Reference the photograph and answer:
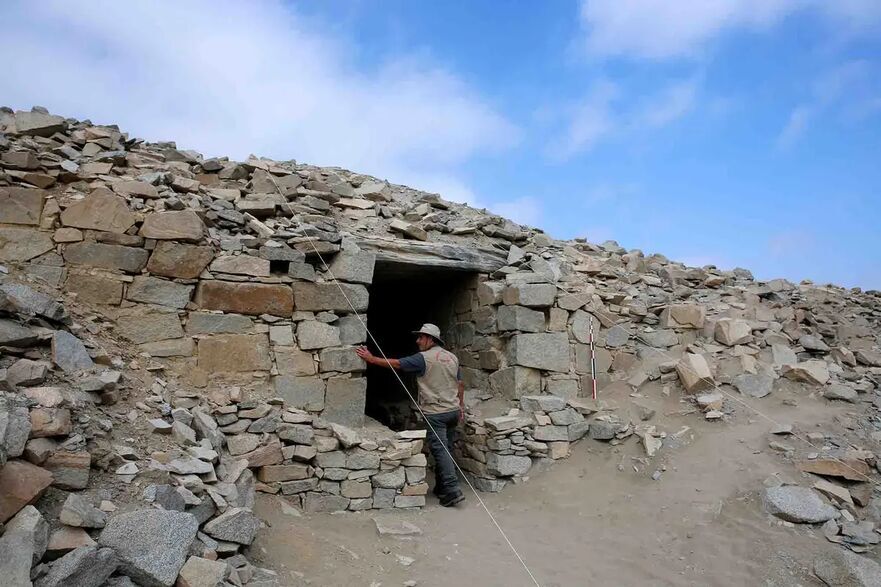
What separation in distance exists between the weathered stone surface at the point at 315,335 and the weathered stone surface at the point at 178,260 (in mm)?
1160

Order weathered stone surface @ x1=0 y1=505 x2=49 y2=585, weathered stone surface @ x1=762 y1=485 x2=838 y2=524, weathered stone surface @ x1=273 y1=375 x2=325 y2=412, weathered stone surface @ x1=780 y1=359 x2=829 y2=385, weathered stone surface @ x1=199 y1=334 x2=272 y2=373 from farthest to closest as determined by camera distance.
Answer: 1. weathered stone surface @ x1=780 y1=359 x2=829 y2=385
2. weathered stone surface @ x1=273 y1=375 x2=325 y2=412
3. weathered stone surface @ x1=199 y1=334 x2=272 y2=373
4. weathered stone surface @ x1=762 y1=485 x2=838 y2=524
5. weathered stone surface @ x1=0 y1=505 x2=49 y2=585

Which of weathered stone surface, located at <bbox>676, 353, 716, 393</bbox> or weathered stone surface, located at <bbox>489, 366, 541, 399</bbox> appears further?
weathered stone surface, located at <bbox>489, 366, 541, 399</bbox>

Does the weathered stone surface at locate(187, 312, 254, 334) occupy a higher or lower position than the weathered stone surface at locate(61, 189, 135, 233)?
lower

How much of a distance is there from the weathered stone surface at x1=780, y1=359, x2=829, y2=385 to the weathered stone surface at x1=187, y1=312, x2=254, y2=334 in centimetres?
645

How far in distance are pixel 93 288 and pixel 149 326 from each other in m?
0.59

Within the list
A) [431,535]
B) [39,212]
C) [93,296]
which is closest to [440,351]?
[431,535]

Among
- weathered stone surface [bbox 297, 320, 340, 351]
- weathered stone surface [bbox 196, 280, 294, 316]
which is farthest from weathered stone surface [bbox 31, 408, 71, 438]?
weathered stone surface [bbox 297, 320, 340, 351]

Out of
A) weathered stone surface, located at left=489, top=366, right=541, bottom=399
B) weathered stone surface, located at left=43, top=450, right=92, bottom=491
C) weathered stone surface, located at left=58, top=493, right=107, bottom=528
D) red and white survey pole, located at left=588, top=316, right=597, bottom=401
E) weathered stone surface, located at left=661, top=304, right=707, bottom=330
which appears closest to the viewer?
weathered stone surface, located at left=58, top=493, right=107, bottom=528

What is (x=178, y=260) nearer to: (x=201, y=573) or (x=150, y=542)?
(x=150, y=542)

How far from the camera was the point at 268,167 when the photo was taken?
7.28 meters

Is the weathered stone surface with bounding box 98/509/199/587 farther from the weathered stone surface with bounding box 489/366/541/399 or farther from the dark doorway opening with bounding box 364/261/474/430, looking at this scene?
the weathered stone surface with bounding box 489/366/541/399

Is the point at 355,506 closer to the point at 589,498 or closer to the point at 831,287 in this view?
the point at 589,498

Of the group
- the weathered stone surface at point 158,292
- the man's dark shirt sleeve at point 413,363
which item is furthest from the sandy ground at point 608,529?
the weathered stone surface at point 158,292

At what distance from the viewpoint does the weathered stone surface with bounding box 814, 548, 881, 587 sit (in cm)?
419
